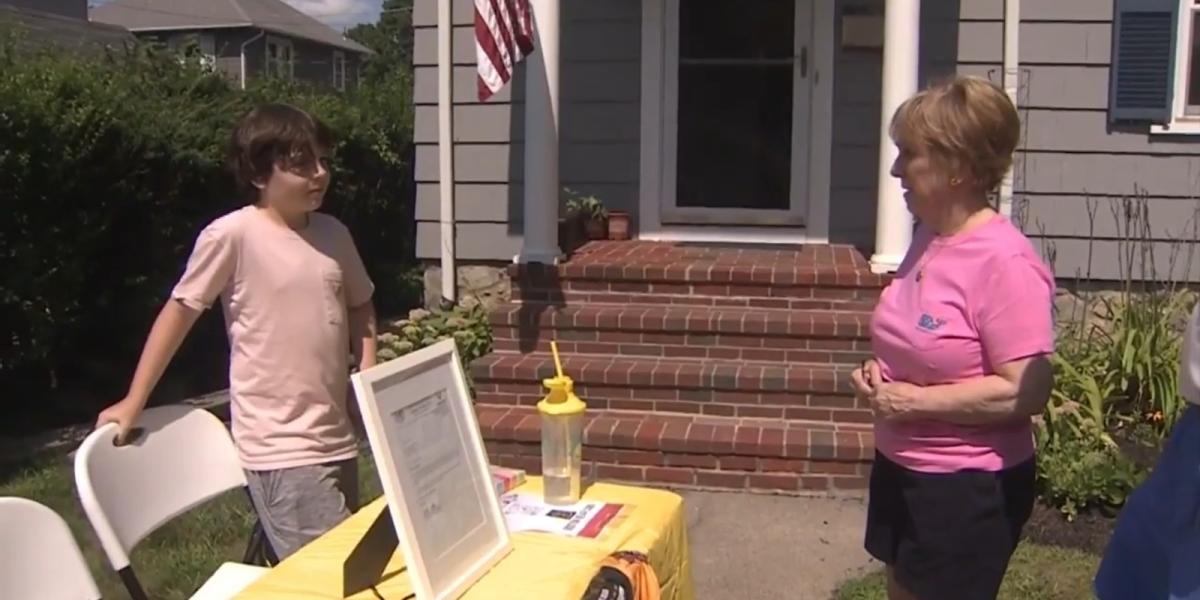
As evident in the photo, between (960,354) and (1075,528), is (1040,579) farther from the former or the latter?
(960,354)

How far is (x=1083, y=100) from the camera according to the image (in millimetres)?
5945

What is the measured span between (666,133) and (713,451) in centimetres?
265

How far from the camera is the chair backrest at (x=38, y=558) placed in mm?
1969

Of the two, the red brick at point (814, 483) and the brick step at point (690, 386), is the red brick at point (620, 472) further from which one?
the red brick at point (814, 483)

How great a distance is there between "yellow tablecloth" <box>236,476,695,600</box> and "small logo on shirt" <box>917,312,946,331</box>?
0.63m

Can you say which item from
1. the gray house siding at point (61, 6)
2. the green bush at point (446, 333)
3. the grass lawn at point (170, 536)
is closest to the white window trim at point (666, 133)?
the green bush at point (446, 333)

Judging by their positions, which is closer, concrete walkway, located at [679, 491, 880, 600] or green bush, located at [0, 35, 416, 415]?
concrete walkway, located at [679, 491, 880, 600]

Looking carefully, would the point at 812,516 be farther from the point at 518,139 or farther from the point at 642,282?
the point at 518,139

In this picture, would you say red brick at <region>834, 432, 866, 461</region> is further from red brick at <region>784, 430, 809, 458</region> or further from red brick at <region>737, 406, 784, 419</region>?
red brick at <region>737, 406, 784, 419</region>

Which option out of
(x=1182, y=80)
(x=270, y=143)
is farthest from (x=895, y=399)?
(x=1182, y=80)

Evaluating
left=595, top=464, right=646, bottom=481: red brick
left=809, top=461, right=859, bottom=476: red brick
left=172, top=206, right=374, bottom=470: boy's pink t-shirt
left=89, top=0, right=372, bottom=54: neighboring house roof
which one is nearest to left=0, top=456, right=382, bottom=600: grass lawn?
left=595, top=464, right=646, bottom=481: red brick

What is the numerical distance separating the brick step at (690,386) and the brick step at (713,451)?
0.25 feet

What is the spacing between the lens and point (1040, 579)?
3.65 meters

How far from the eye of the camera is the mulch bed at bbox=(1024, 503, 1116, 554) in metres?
3.98
